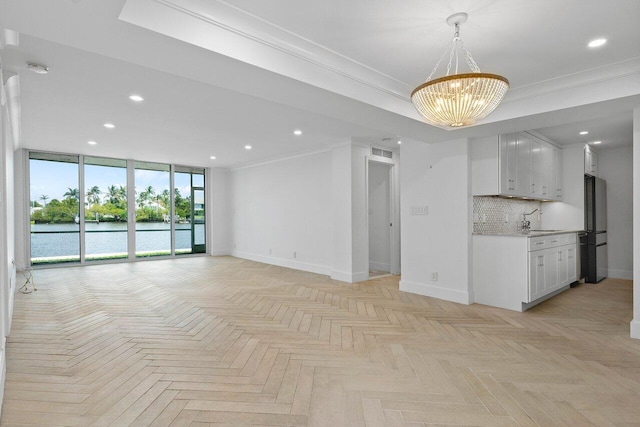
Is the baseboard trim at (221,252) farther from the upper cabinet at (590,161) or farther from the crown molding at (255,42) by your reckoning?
the upper cabinet at (590,161)

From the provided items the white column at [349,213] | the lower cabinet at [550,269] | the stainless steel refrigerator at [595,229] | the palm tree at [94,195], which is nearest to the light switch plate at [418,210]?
the white column at [349,213]

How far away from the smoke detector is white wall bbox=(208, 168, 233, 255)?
21.1 feet

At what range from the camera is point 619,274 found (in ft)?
20.0

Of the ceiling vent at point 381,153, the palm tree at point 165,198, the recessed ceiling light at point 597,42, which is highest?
the recessed ceiling light at point 597,42

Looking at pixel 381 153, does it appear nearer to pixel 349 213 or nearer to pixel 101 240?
pixel 349 213

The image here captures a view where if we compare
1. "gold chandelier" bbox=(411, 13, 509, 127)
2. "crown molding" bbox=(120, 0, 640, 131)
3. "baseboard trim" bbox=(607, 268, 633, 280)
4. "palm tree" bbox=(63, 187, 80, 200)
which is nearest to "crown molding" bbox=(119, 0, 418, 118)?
"crown molding" bbox=(120, 0, 640, 131)

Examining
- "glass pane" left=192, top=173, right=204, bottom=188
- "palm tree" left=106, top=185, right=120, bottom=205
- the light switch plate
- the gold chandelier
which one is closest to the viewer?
the gold chandelier

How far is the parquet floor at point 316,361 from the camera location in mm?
2033

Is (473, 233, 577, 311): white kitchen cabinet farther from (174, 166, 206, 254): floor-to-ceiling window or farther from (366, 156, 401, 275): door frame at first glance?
(174, 166, 206, 254): floor-to-ceiling window

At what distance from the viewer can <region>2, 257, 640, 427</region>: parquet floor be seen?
6.67ft

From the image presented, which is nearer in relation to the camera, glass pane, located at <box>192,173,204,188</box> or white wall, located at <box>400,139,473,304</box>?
white wall, located at <box>400,139,473,304</box>

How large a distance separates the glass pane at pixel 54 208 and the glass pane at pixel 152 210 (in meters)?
1.27

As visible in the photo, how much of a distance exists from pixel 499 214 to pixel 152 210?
7834 millimetres

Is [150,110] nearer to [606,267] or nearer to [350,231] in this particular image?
[350,231]
